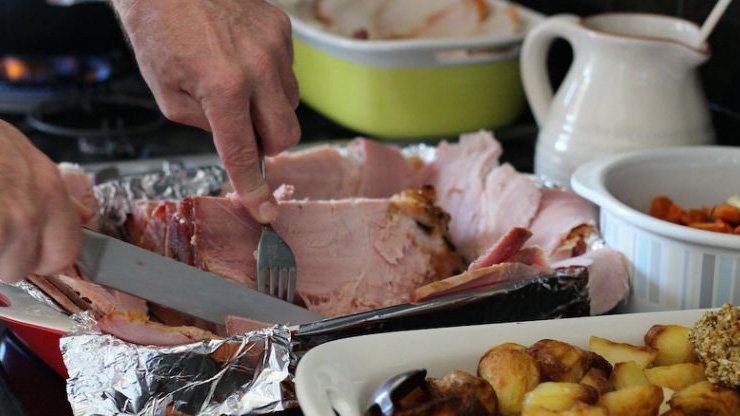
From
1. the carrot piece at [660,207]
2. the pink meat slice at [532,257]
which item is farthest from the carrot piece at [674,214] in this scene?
the pink meat slice at [532,257]

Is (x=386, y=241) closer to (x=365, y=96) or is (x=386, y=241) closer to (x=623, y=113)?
(x=623, y=113)

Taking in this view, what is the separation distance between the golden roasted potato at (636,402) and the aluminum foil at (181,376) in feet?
1.02

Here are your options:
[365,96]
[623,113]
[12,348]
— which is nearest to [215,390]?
[12,348]

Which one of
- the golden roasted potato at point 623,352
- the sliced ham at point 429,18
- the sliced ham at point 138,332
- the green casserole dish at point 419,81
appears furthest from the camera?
the sliced ham at point 429,18

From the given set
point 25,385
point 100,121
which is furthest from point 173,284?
point 100,121

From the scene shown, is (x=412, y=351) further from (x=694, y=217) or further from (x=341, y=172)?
(x=341, y=172)

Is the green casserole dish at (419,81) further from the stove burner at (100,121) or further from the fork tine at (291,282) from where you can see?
the fork tine at (291,282)

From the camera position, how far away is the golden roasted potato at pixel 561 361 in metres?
0.78

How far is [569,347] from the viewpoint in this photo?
800mm

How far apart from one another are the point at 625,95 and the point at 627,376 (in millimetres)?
606

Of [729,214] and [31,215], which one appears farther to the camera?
[729,214]

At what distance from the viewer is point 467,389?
740 mm

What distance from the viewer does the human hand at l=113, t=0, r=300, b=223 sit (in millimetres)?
989

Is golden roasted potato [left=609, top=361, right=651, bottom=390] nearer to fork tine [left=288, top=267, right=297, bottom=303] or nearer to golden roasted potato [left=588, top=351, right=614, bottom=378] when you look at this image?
golden roasted potato [left=588, top=351, right=614, bottom=378]
